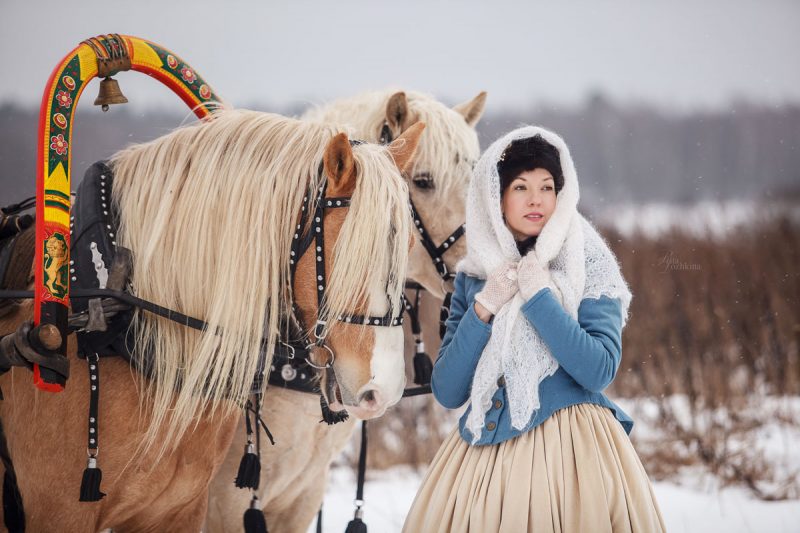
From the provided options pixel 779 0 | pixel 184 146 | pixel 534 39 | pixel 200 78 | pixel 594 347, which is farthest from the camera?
pixel 534 39

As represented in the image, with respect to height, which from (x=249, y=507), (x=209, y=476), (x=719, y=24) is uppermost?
(x=719, y=24)

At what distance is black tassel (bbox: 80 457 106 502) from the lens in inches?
72.9

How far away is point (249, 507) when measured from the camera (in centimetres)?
271

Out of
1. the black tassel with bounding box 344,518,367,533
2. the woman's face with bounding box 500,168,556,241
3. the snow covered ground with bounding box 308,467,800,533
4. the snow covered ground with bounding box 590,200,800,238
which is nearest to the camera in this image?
the woman's face with bounding box 500,168,556,241

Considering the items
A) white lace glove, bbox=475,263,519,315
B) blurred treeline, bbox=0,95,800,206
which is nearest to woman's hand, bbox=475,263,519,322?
white lace glove, bbox=475,263,519,315

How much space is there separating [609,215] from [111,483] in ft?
26.1

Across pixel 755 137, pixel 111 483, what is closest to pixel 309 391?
pixel 111 483

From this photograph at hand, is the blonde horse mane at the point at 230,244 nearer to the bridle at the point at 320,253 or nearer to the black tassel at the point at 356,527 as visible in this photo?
the bridle at the point at 320,253

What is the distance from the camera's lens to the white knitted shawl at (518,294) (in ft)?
6.47

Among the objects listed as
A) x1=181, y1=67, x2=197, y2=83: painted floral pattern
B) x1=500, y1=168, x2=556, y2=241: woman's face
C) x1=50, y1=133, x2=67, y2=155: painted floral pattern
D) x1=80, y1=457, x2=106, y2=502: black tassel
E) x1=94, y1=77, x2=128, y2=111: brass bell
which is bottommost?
x1=80, y1=457, x2=106, y2=502: black tassel

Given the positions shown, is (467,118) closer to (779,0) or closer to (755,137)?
(779,0)

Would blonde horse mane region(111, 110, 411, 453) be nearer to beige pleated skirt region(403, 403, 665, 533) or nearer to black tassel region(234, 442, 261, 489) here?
black tassel region(234, 442, 261, 489)

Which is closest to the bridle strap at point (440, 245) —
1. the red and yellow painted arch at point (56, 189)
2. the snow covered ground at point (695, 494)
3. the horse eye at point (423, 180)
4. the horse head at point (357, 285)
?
the horse eye at point (423, 180)

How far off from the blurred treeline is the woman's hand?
2.40 feet
